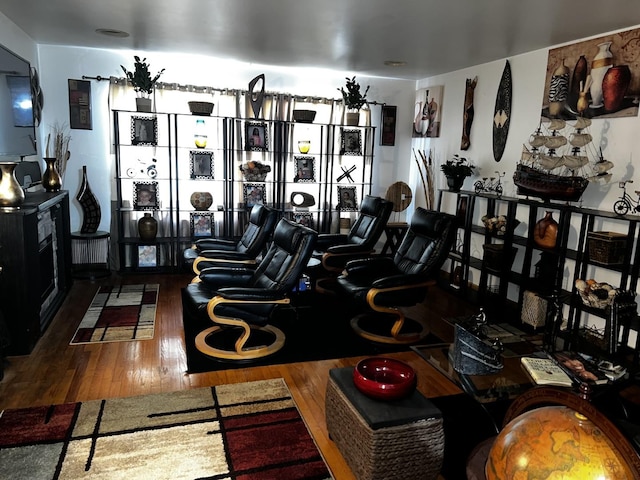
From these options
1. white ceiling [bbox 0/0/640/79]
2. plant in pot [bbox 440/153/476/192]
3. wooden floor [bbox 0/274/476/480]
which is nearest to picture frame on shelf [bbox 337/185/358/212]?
plant in pot [bbox 440/153/476/192]

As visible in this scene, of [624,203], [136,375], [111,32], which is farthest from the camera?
[111,32]

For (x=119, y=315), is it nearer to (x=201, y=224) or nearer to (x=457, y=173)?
(x=201, y=224)

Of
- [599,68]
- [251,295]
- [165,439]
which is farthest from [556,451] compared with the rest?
[599,68]

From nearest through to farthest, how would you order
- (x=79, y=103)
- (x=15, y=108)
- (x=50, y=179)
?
(x=15, y=108) < (x=50, y=179) < (x=79, y=103)

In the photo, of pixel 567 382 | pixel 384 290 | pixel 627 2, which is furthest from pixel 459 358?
pixel 627 2

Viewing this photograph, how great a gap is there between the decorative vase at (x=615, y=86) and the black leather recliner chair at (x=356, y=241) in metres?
2.07

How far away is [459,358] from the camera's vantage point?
2.51 m

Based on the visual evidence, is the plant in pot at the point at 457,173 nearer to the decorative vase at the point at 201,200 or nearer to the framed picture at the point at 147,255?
the decorative vase at the point at 201,200

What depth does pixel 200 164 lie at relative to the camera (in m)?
5.53

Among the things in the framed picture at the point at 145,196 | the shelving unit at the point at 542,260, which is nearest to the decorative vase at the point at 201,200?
the framed picture at the point at 145,196

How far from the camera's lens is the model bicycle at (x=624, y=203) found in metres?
3.45

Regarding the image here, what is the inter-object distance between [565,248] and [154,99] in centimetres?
446

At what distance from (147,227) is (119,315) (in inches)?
57.7

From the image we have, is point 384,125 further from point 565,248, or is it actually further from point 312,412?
point 312,412
